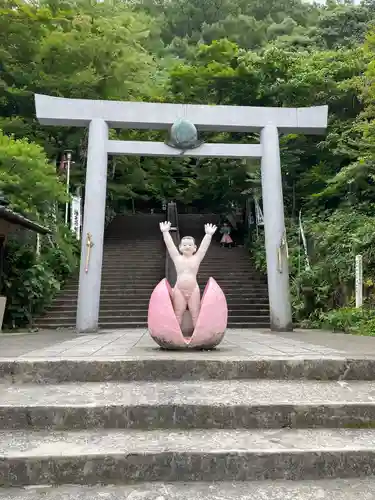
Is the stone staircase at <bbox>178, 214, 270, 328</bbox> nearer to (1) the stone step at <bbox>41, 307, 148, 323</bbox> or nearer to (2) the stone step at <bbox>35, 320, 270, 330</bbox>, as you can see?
(2) the stone step at <bbox>35, 320, 270, 330</bbox>

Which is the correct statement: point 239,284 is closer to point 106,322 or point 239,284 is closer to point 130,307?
point 130,307

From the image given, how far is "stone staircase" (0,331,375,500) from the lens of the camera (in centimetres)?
293

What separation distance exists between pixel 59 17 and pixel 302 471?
49.3 ft

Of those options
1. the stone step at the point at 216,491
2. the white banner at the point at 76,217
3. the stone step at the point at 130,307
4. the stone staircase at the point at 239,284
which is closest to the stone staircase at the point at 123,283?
the stone step at the point at 130,307

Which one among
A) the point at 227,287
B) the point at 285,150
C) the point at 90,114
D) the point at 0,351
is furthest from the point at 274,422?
the point at 285,150

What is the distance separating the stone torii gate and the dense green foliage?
3.88 ft

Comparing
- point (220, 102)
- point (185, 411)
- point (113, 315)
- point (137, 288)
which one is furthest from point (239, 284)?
point (185, 411)

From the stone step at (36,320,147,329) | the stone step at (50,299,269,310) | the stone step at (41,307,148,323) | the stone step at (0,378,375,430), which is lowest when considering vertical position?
the stone step at (0,378,375,430)

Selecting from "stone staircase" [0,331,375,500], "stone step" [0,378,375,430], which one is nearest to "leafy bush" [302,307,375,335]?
"stone staircase" [0,331,375,500]

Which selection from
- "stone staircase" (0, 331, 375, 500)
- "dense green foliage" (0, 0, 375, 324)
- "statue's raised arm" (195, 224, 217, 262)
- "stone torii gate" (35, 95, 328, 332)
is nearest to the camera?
"stone staircase" (0, 331, 375, 500)

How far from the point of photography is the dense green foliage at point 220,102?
10.3 m

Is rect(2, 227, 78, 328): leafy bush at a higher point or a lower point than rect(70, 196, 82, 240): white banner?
lower

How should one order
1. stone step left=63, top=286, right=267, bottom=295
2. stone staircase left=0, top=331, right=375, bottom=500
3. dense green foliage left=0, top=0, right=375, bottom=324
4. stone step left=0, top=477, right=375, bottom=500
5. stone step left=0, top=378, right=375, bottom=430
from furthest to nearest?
stone step left=63, top=286, right=267, bottom=295 → dense green foliage left=0, top=0, right=375, bottom=324 → stone step left=0, top=378, right=375, bottom=430 → stone staircase left=0, top=331, right=375, bottom=500 → stone step left=0, top=477, right=375, bottom=500

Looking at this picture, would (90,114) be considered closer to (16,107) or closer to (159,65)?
(16,107)
